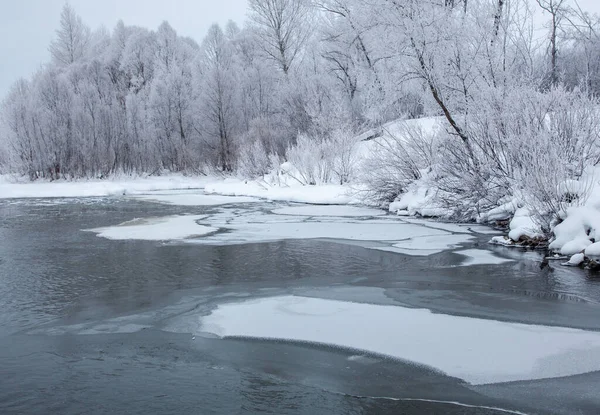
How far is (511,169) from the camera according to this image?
9.84 meters

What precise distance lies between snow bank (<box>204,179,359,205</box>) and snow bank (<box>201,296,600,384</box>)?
10.8 metres

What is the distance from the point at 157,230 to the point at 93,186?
19.6 m

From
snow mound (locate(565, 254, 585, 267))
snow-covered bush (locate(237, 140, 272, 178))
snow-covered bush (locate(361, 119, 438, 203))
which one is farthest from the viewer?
snow-covered bush (locate(237, 140, 272, 178))

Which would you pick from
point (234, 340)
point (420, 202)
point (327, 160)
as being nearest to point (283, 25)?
point (327, 160)

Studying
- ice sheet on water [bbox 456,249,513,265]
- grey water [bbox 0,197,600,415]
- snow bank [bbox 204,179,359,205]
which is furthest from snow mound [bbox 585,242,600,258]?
snow bank [bbox 204,179,359,205]

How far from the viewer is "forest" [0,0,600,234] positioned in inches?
375

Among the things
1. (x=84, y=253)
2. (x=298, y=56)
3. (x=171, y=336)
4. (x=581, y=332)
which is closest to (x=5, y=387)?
(x=171, y=336)

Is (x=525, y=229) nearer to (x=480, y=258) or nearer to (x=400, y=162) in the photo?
(x=480, y=258)

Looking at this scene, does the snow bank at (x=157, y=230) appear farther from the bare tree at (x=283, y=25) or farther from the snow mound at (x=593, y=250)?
the bare tree at (x=283, y=25)

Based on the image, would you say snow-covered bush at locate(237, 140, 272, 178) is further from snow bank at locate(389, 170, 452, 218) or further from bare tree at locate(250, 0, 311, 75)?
snow bank at locate(389, 170, 452, 218)

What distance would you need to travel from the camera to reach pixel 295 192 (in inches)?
735

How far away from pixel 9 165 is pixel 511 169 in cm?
3176

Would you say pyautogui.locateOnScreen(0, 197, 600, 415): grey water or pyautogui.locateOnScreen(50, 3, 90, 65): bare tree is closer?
pyautogui.locateOnScreen(0, 197, 600, 415): grey water

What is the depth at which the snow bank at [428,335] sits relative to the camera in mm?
3393
